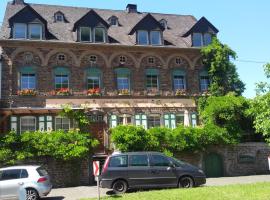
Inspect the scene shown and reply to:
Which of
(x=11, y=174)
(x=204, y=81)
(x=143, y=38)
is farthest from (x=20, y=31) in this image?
(x=204, y=81)

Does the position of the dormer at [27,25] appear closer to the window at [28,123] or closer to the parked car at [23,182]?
the window at [28,123]

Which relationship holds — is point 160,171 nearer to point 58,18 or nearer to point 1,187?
point 1,187

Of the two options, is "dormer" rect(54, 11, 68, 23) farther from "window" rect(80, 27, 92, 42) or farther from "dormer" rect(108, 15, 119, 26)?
"dormer" rect(108, 15, 119, 26)

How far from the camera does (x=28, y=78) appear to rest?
26.3 metres

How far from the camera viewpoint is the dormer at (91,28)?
27.7 meters

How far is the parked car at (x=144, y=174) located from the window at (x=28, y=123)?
31.8 feet

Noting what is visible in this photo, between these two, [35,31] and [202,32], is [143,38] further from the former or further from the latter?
[35,31]

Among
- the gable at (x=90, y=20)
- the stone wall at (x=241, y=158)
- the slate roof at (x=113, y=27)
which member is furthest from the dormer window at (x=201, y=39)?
the stone wall at (x=241, y=158)

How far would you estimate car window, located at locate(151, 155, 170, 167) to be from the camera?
58.9ft

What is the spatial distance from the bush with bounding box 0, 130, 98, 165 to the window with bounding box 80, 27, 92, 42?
816 cm

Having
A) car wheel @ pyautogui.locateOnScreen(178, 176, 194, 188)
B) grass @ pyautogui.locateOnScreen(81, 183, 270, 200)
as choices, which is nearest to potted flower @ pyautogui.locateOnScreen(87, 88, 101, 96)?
car wheel @ pyautogui.locateOnScreen(178, 176, 194, 188)

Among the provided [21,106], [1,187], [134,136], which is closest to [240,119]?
[134,136]

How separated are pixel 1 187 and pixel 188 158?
12.9 meters

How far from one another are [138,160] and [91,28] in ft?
43.2
